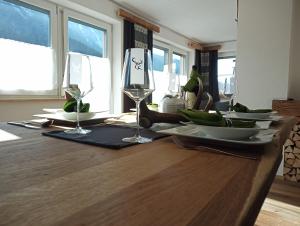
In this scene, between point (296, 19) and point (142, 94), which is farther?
point (296, 19)

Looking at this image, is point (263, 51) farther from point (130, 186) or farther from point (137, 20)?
point (130, 186)

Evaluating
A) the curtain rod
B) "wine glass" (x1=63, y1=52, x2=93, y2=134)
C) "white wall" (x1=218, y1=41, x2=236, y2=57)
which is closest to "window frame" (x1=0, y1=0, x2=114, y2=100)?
the curtain rod

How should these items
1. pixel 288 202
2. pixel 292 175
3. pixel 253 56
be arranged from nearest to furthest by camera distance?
pixel 288 202
pixel 292 175
pixel 253 56

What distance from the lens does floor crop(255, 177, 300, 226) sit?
1.61m

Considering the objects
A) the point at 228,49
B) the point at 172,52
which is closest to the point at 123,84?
the point at 172,52

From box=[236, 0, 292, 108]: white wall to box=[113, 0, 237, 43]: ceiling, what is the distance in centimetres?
121

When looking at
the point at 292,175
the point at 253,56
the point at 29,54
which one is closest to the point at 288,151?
the point at 292,175

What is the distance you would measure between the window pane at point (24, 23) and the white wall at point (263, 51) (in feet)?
7.20

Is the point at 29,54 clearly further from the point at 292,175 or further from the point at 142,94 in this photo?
the point at 292,175

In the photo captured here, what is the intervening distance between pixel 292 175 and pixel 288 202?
57 centimetres

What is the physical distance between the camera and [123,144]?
0.58 meters

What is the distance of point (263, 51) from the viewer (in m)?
2.53

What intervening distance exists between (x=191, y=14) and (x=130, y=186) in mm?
4261

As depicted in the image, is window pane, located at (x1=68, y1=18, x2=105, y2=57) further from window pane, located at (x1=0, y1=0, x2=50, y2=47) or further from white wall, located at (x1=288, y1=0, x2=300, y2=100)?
white wall, located at (x1=288, y1=0, x2=300, y2=100)
